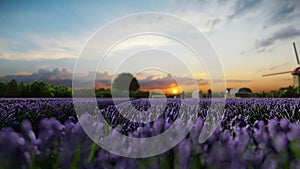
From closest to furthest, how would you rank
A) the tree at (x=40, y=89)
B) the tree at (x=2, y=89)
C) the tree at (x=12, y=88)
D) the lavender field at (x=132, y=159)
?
the lavender field at (x=132, y=159) < the tree at (x=2, y=89) < the tree at (x=12, y=88) < the tree at (x=40, y=89)

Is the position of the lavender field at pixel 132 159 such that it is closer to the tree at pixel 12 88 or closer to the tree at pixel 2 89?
the tree at pixel 2 89

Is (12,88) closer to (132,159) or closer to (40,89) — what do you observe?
(40,89)

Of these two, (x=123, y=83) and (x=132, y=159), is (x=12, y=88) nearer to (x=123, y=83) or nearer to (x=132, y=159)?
(x=123, y=83)

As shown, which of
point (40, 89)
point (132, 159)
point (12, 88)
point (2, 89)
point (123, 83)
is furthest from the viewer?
point (123, 83)

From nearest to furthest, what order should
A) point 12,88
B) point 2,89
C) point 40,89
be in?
point 2,89 → point 12,88 → point 40,89

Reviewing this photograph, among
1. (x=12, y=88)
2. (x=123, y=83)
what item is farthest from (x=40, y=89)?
(x=123, y=83)

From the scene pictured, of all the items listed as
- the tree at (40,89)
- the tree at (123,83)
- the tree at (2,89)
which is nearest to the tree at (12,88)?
the tree at (2,89)

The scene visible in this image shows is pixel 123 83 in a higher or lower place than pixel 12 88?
higher

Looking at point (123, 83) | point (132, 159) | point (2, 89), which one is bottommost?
point (132, 159)

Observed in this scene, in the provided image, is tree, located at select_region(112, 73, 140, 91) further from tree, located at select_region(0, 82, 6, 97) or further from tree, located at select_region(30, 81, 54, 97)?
tree, located at select_region(0, 82, 6, 97)

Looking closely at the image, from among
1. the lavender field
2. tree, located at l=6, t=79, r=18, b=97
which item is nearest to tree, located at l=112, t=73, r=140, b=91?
tree, located at l=6, t=79, r=18, b=97

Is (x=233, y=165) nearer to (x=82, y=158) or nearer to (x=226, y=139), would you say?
(x=226, y=139)

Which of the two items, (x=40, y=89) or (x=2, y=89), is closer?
(x=2, y=89)

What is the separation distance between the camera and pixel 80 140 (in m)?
1.43
